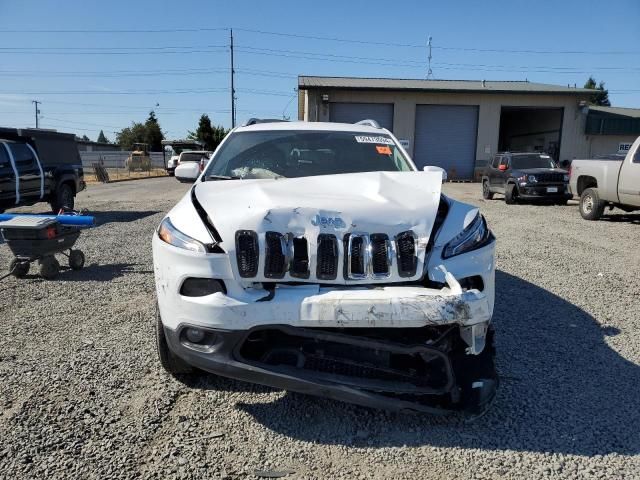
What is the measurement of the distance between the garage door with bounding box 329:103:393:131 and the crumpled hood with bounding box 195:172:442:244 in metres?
28.0

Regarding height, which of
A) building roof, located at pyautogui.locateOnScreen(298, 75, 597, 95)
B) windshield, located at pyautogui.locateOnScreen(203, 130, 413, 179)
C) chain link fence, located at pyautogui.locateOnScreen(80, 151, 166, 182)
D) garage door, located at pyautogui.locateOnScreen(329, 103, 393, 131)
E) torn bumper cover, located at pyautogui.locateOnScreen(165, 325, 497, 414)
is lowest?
chain link fence, located at pyautogui.locateOnScreen(80, 151, 166, 182)

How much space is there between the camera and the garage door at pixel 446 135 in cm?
3083

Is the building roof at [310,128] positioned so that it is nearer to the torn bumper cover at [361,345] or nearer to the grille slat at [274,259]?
the grille slat at [274,259]

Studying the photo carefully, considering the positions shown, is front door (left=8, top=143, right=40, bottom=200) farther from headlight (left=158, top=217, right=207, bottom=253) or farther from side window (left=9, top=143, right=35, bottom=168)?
headlight (left=158, top=217, right=207, bottom=253)

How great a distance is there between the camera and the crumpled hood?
256cm

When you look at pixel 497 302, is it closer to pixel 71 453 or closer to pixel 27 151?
pixel 71 453

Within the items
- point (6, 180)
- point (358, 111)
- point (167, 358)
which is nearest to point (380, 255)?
point (167, 358)

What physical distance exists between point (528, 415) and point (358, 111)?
2900 centimetres

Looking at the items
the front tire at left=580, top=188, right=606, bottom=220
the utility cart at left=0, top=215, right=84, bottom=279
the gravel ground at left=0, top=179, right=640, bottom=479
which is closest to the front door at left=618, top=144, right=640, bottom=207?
the front tire at left=580, top=188, right=606, bottom=220

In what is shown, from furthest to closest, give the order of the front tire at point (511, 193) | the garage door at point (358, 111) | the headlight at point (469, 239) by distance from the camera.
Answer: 1. the garage door at point (358, 111)
2. the front tire at point (511, 193)
3. the headlight at point (469, 239)

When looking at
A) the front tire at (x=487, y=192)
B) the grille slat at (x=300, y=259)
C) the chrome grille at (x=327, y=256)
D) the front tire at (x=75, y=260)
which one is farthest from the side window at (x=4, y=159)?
the front tire at (x=487, y=192)

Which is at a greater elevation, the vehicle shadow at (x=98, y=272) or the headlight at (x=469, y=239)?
the headlight at (x=469, y=239)

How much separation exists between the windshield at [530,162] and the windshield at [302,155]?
42.8 feet

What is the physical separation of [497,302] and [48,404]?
387 cm
